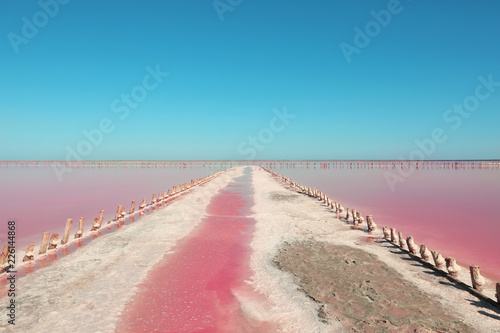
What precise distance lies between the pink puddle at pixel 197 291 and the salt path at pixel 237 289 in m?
0.02

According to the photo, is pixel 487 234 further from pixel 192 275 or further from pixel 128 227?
pixel 128 227

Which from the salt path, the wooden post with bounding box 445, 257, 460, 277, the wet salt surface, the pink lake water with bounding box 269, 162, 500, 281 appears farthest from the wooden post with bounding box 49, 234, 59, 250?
the pink lake water with bounding box 269, 162, 500, 281

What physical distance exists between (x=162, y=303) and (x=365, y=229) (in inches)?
388

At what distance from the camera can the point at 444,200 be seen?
24438 millimetres

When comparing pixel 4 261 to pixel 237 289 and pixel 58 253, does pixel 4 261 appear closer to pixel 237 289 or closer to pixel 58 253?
pixel 58 253

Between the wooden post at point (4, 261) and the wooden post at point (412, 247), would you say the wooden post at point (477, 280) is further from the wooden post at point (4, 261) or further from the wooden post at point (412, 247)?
the wooden post at point (4, 261)

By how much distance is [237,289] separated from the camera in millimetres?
7184

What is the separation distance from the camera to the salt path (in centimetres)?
560

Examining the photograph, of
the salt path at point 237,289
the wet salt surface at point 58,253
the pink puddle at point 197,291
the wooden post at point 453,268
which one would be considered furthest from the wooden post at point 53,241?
the wooden post at point 453,268

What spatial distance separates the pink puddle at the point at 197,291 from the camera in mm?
5602

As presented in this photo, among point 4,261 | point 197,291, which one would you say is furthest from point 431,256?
point 4,261

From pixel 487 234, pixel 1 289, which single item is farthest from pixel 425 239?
pixel 1 289

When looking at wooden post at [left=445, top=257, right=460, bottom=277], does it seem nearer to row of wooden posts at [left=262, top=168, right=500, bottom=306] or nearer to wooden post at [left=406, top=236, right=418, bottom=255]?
row of wooden posts at [left=262, top=168, right=500, bottom=306]

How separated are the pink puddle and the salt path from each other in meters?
0.02
